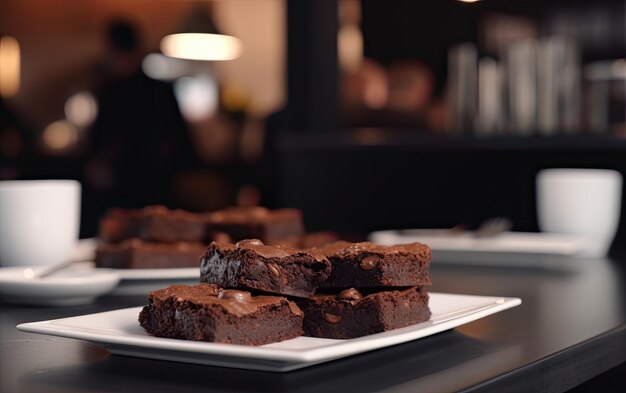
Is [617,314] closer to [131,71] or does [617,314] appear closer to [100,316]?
[100,316]

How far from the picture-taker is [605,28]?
24.0ft

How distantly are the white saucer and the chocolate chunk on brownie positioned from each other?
15.4 inches

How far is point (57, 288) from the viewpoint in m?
1.31

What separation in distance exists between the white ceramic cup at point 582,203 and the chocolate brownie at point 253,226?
29.0 inches

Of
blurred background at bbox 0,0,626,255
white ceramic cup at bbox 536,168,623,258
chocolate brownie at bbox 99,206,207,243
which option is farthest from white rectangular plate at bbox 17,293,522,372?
blurred background at bbox 0,0,626,255

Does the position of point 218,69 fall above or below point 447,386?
above

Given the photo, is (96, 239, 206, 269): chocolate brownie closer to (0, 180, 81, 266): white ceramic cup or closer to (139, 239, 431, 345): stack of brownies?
(0, 180, 81, 266): white ceramic cup

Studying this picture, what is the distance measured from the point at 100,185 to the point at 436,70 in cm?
285

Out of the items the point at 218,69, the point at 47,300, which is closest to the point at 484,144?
the point at 47,300

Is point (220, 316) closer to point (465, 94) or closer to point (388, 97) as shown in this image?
point (465, 94)

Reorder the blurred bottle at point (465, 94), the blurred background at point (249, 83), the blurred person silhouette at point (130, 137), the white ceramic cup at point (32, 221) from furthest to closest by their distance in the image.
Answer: the blurred person silhouette at point (130, 137) → the blurred bottle at point (465, 94) → the blurred background at point (249, 83) → the white ceramic cup at point (32, 221)

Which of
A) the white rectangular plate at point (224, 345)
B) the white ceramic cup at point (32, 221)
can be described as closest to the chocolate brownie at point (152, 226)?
the white ceramic cup at point (32, 221)

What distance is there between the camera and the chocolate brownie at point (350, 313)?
40.2 inches

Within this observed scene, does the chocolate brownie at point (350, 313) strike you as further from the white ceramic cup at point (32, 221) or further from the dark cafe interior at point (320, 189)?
the white ceramic cup at point (32, 221)
